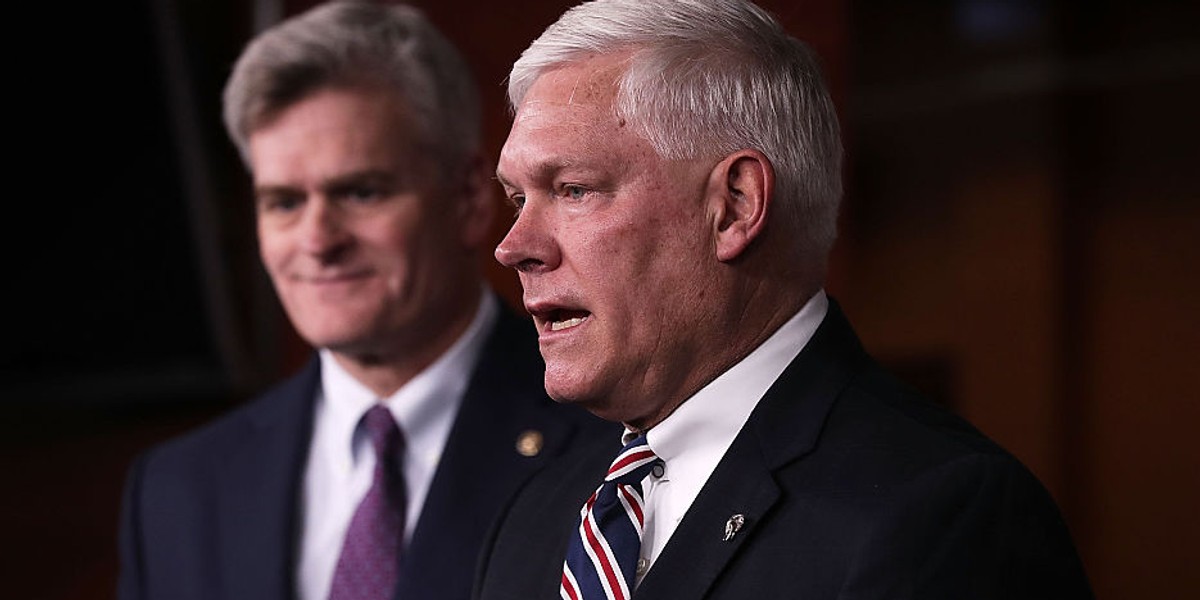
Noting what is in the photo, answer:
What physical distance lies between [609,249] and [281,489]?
98cm

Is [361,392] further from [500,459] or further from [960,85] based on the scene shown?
[960,85]

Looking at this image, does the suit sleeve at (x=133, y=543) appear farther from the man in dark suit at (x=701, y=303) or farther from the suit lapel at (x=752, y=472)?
the suit lapel at (x=752, y=472)

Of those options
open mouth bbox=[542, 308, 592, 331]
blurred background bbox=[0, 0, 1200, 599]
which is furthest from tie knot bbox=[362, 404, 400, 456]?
blurred background bbox=[0, 0, 1200, 599]

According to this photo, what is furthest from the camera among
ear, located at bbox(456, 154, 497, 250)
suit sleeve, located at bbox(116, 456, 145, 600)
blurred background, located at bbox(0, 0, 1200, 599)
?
blurred background, located at bbox(0, 0, 1200, 599)

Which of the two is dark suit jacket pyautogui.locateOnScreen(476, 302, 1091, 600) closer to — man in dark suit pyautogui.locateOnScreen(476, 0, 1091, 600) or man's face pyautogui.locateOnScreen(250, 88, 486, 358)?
man in dark suit pyautogui.locateOnScreen(476, 0, 1091, 600)

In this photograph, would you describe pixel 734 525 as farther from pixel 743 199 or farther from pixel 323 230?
pixel 323 230

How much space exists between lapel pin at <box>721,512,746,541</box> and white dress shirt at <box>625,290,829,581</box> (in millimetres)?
62

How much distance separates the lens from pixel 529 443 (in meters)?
2.09

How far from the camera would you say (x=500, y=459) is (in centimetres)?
209

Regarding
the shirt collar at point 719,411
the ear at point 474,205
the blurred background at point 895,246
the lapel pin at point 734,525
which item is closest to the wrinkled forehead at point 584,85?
the shirt collar at point 719,411

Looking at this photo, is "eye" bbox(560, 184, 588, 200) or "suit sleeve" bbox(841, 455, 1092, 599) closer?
"suit sleeve" bbox(841, 455, 1092, 599)

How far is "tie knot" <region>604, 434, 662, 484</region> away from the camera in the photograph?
4.92ft

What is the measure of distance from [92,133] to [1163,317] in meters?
3.70

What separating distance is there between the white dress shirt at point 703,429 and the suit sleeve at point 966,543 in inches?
8.1
